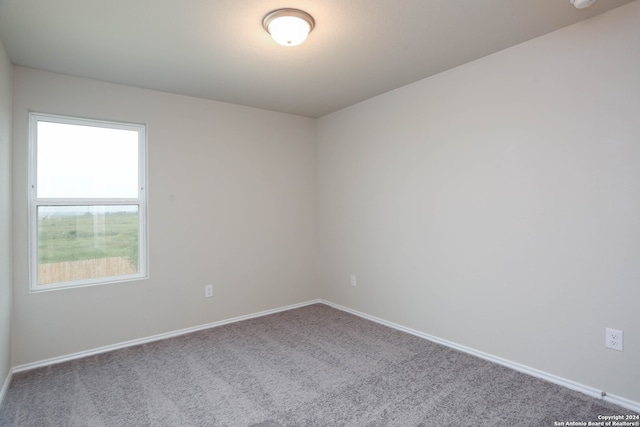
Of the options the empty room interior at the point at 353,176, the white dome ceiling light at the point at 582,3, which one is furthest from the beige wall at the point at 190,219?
the white dome ceiling light at the point at 582,3

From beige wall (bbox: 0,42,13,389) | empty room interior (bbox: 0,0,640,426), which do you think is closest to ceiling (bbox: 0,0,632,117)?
empty room interior (bbox: 0,0,640,426)

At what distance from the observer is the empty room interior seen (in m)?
2.11

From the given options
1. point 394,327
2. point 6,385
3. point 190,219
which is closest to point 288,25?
point 190,219

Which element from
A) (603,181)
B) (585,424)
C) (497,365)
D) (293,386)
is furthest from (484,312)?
(293,386)

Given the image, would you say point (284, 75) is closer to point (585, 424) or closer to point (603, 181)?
point (603, 181)

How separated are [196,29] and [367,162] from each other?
214 centimetres

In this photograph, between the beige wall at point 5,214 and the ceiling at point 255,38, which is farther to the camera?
the beige wall at point 5,214

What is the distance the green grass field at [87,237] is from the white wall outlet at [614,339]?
12.3 ft

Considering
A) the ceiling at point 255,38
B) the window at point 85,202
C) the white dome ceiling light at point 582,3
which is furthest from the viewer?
the window at point 85,202

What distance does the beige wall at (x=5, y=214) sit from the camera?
2338mm

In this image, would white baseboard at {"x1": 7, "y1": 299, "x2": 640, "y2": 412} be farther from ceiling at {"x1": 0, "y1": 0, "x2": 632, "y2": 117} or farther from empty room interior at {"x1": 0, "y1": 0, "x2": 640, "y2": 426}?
ceiling at {"x1": 0, "y1": 0, "x2": 632, "y2": 117}

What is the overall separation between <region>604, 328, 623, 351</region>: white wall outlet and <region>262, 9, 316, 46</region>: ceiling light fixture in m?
2.64

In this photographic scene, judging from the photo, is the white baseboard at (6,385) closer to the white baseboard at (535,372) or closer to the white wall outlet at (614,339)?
the white baseboard at (535,372)

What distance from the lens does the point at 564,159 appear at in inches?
90.7
